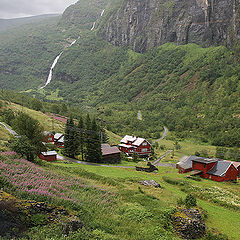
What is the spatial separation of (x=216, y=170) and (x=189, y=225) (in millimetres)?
32467

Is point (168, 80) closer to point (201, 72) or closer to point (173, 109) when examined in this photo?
point (201, 72)

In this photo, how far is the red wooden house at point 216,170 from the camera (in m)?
45.2

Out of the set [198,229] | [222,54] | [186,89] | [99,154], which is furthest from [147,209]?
[222,54]

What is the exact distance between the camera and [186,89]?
162 m

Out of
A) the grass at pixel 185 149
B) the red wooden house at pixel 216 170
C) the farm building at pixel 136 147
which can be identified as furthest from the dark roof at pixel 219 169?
the farm building at pixel 136 147

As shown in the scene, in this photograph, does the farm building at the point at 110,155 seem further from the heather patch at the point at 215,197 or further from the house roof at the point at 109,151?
the heather patch at the point at 215,197

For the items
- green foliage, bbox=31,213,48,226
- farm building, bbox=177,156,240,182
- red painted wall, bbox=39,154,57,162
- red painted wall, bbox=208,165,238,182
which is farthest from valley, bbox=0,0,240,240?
red painted wall, bbox=39,154,57,162

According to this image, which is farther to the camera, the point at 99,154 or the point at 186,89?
the point at 186,89

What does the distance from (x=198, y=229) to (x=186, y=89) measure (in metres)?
154

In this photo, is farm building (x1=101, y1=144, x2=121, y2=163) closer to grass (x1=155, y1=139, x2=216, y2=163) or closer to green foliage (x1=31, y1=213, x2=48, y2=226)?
grass (x1=155, y1=139, x2=216, y2=163)

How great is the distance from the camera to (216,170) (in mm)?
46000

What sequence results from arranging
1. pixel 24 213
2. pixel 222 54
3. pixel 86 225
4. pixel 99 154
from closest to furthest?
1. pixel 24 213
2. pixel 86 225
3. pixel 99 154
4. pixel 222 54

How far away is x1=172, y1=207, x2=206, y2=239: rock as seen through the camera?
54.6ft

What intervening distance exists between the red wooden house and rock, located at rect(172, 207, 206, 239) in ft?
99.6
